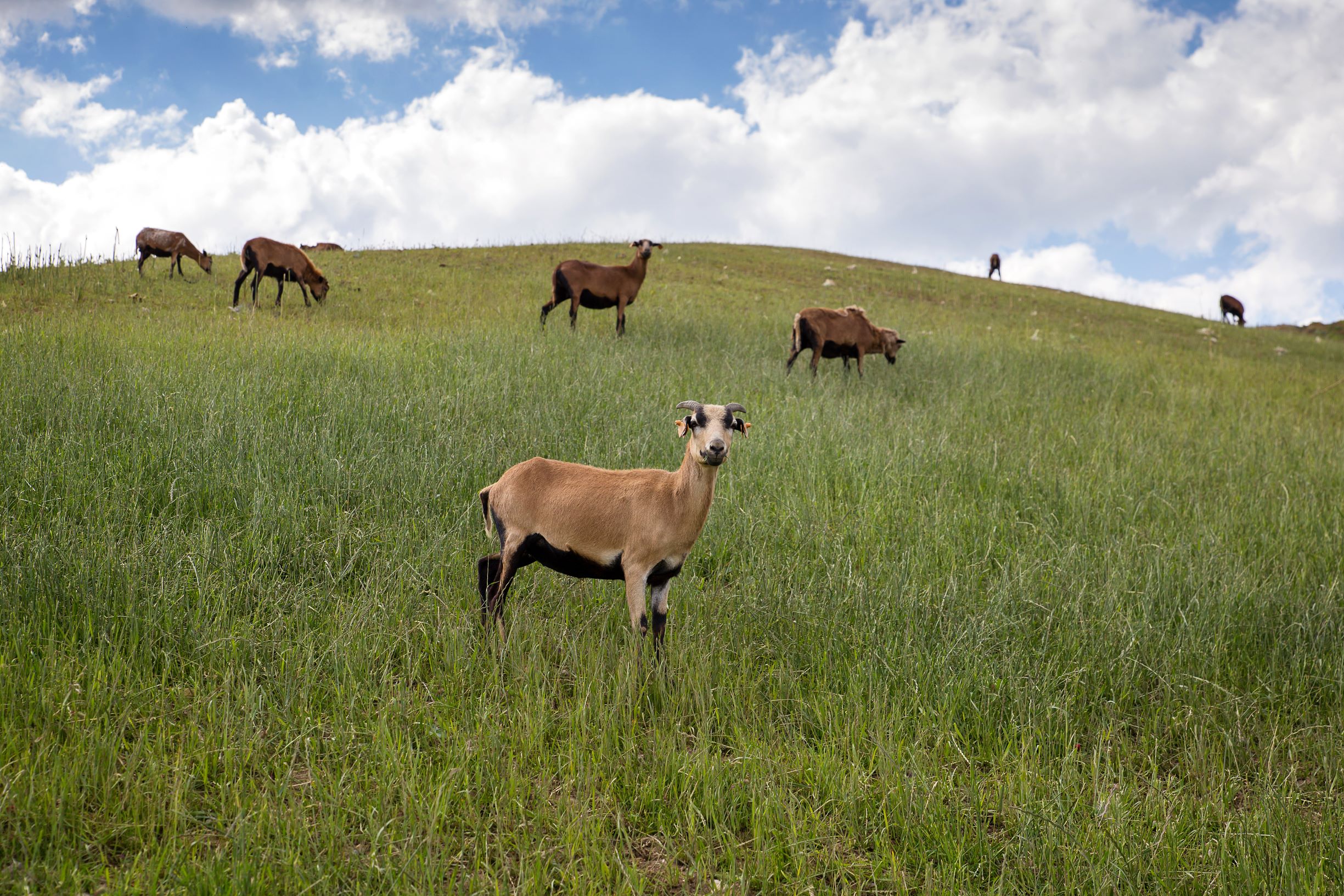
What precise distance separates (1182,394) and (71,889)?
54.1ft

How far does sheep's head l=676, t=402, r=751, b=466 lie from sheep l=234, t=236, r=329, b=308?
1485 cm

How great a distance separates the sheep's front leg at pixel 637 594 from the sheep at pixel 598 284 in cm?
1012

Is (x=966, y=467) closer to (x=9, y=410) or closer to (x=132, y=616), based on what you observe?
(x=132, y=616)

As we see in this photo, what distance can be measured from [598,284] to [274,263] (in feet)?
24.8

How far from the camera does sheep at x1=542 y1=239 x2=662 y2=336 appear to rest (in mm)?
13523

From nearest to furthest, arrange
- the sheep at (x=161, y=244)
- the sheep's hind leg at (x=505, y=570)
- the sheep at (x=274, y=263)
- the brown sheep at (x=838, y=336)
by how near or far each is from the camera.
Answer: the sheep's hind leg at (x=505, y=570)
the brown sheep at (x=838, y=336)
the sheep at (x=274, y=263)
the sheep at (x=161, y=244)

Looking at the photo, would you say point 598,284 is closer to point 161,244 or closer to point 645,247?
point 645,247

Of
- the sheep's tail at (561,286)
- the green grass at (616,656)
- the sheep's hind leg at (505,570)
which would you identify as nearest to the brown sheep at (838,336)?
the green grass at (616,656)

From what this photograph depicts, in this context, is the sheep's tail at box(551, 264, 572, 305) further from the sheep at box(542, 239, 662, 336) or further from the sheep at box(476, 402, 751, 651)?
the sheep at box(476, 402, 751, 651)

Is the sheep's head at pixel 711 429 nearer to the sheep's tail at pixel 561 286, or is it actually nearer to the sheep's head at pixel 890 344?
the sheep's tail at pixel 561 286

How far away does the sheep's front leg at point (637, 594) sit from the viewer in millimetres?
3893

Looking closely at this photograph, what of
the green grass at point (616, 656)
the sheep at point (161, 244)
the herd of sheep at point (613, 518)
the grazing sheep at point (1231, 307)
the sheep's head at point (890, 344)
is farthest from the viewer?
the grazing sheep at point (1231, 307)

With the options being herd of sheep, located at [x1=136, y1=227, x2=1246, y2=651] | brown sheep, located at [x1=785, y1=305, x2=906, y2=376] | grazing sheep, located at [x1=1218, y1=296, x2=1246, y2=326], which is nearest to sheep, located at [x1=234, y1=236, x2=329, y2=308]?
brown sheep, located at [x1=785, y1=305, x2=906, y2=376]

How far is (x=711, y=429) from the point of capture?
11.8 feet
